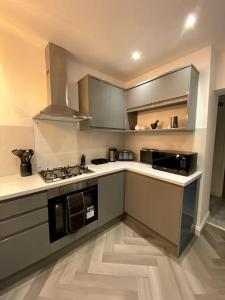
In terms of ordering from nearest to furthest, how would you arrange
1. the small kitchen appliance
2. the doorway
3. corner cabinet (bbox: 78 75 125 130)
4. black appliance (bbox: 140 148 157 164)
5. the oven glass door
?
the oven glass door, corner cabinet (bbox: 78 75 125 130), black appliance (bbox: 140 148 157 164), the small kitchen appliance, the doorway

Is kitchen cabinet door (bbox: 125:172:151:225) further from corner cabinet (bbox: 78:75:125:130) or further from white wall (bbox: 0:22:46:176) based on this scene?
white wall (bbox: 0:22:46:176)

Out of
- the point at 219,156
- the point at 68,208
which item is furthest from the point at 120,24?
the point at 219,156

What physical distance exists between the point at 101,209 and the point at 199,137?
164 cm

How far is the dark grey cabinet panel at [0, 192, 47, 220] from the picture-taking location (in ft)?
3.85

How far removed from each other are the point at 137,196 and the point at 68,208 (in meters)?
0.96

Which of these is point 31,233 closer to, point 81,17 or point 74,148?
point 74,148

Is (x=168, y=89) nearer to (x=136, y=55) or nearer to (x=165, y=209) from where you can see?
(x=136, y=55)

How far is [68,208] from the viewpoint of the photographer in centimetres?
154

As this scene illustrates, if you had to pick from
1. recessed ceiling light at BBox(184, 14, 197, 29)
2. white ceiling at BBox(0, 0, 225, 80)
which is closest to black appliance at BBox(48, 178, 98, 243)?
white ceiling at BBox(0, 0, 225, 80)

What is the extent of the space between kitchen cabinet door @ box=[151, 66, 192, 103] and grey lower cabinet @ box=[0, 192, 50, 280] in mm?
1939

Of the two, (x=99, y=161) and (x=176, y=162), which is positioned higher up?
(x=176, y=162)

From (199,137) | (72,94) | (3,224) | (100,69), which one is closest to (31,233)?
(3,224)

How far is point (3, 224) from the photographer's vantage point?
3.86 feet

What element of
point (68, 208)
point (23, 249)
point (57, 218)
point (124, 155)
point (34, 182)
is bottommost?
point (23, 249)
